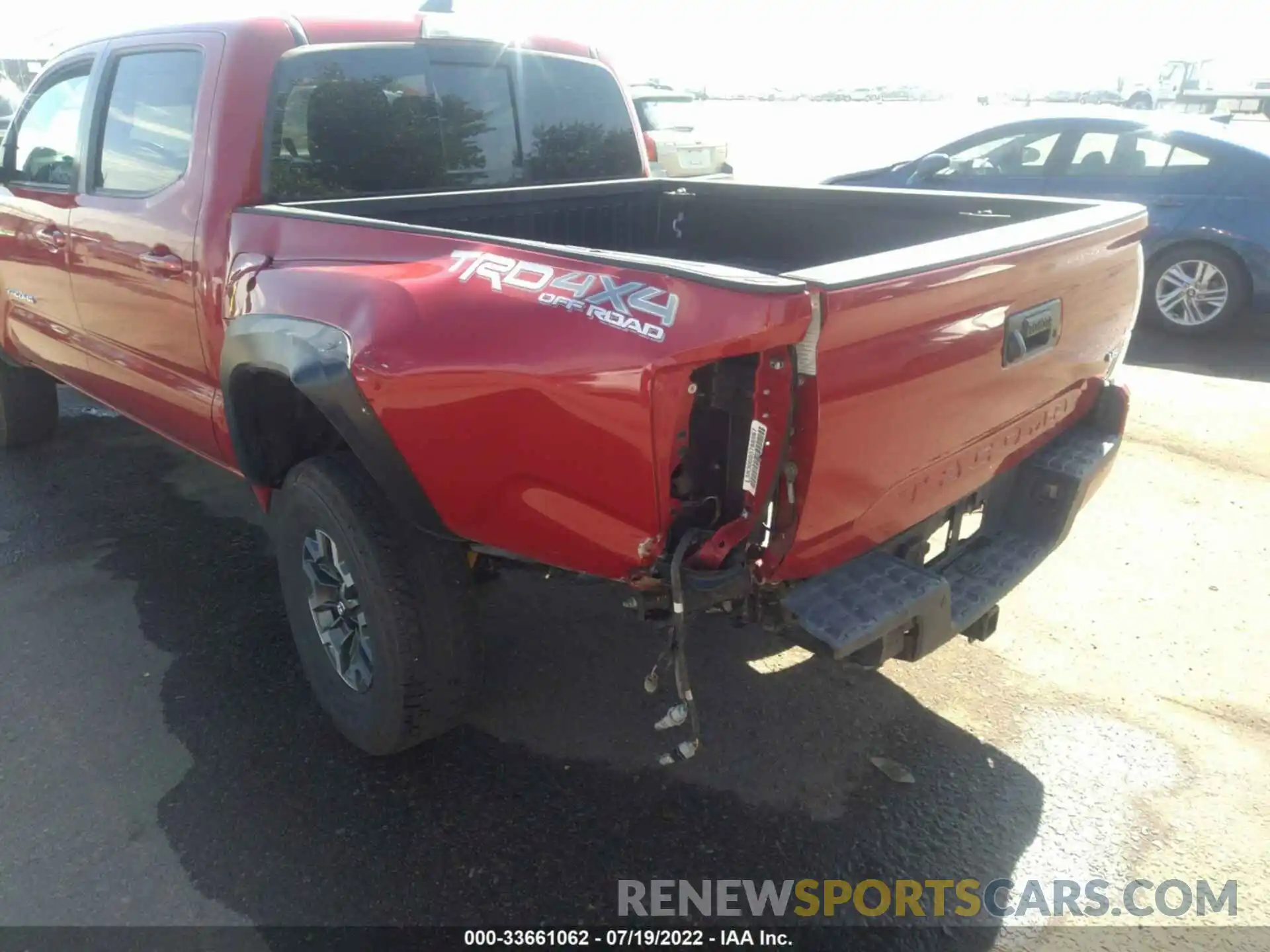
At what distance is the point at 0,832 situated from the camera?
258 cm

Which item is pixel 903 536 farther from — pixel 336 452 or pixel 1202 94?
pixel 1202 94

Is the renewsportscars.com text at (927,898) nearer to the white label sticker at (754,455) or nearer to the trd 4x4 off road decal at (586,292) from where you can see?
the white label sticker at (754,455)

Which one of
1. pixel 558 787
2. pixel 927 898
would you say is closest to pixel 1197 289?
pixel 927 898

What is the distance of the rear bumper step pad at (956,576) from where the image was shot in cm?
210

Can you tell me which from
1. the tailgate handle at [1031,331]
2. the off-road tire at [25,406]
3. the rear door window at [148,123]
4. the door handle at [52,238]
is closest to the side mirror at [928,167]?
the tailgate handle at [1031,331]

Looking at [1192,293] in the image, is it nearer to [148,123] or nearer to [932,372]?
[932,372]

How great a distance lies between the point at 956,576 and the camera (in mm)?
2627

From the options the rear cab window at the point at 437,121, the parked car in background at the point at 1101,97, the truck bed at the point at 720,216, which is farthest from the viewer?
the parked car in background at the point at 1101,97

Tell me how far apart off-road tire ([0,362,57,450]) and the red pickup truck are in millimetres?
1242

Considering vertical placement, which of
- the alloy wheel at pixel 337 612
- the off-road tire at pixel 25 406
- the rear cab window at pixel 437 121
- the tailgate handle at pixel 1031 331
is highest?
the rear cab window at pixel 437 121

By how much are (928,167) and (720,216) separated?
4.71 metres

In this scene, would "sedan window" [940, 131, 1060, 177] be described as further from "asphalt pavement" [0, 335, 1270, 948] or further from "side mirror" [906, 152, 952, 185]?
"asphalt pavement" [0, 335, 1270, 948]

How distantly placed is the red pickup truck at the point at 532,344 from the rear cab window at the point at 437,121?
0.01 meters

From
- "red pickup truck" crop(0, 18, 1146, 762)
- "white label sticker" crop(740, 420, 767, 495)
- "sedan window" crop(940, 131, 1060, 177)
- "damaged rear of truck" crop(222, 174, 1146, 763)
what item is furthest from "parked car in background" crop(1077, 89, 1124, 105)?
"white label sticker" crop(740, 420, 767, 495)
